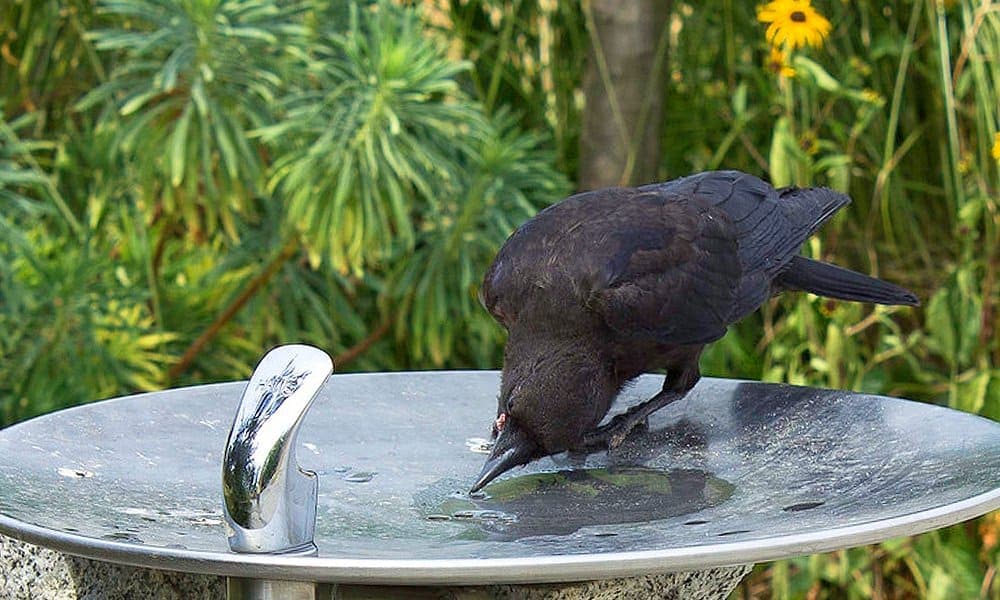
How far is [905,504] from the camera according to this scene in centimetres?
145

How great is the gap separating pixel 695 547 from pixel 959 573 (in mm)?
2153

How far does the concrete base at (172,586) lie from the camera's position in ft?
4.99

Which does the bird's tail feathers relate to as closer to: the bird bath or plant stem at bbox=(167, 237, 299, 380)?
the bird bath

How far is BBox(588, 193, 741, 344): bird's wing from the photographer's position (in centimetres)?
198

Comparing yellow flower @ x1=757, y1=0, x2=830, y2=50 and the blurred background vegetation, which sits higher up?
yellow flower @ x1=757, y1=0, x2=830, y2=50

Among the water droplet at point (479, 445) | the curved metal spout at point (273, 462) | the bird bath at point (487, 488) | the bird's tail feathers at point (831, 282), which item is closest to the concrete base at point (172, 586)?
the bird bath at point (487, 488)

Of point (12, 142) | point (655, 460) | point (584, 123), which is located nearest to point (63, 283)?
point (12, 142)

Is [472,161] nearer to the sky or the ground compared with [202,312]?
nearer to the sky

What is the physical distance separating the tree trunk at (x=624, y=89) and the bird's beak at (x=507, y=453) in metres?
1.67

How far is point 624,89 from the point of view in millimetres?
3375

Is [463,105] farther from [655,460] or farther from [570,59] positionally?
[655,460]

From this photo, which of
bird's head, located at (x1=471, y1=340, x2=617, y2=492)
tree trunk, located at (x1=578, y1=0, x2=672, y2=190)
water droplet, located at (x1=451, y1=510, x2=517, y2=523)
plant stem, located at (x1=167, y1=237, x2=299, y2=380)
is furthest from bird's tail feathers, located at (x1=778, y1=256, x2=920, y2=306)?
plant stem, located at (x1=167, y1=237, x2=299, y2=380)

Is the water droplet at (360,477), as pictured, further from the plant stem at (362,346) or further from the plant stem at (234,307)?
the plant stem at (362,346)

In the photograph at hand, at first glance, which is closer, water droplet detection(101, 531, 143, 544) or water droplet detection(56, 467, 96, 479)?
water droplet detection(101, 531, 143, 544)
